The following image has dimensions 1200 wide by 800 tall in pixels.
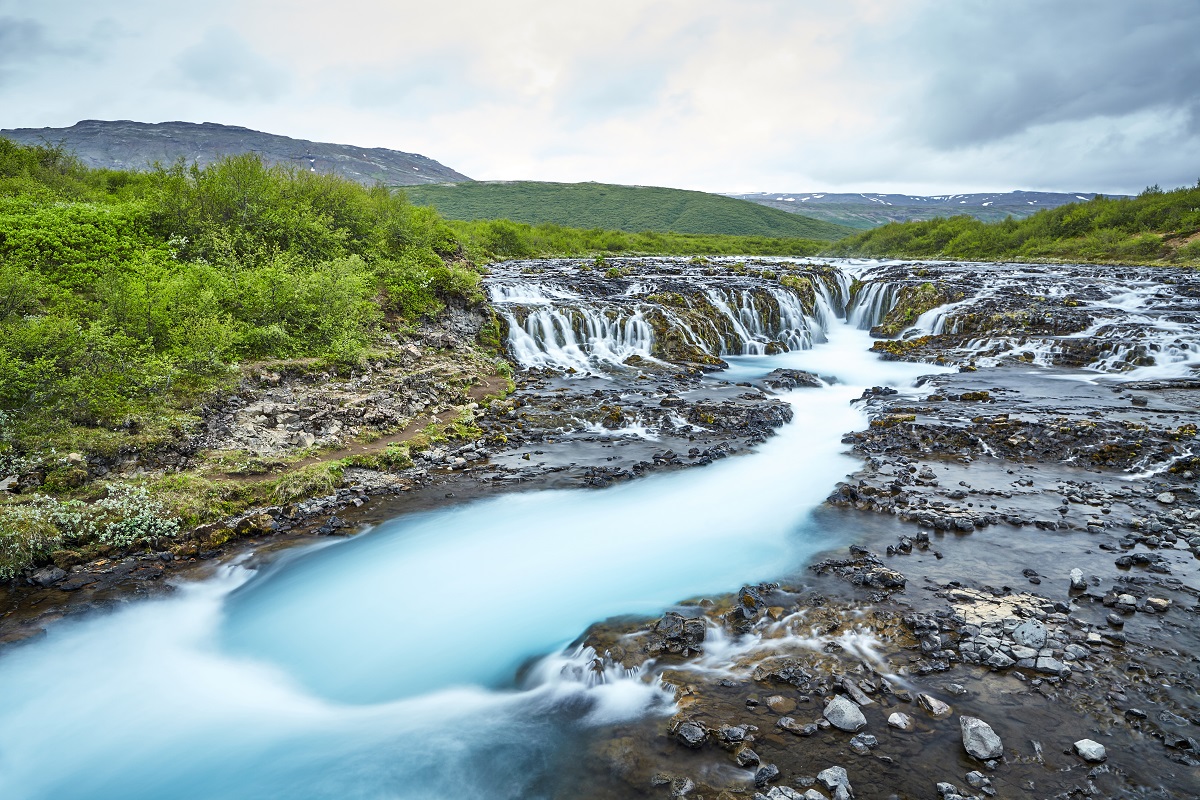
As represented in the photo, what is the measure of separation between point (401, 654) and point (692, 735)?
456 centimetres

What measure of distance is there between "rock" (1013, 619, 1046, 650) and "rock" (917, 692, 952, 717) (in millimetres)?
1751

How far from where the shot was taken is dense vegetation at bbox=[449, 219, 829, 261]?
5131 centimetres

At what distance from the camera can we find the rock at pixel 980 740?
5391 millimetres

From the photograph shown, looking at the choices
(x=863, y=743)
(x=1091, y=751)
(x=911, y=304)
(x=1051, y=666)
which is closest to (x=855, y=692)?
(x=863, y=743)

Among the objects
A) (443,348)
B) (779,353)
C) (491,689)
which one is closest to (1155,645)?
(491,689)

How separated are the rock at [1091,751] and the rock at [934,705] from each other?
1059mm

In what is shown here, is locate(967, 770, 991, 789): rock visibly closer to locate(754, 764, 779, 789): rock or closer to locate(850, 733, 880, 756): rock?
locate(850, 733, 880, 756): rock

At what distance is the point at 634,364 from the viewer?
24000mm

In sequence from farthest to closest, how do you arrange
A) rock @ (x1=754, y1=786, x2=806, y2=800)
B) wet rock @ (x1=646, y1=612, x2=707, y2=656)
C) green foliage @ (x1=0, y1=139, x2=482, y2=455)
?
green foliage @ (x1=0, y1=139, x2=482, y2=455) → wet rock @ (x1=646, y1=612, x2=707, y2=656) → rock @ (x1=754, y1=786, x2=806, y2=800)

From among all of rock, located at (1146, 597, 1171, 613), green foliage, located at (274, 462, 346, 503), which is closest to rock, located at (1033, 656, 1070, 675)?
rock, located at (1146, 597, 1171, 613)

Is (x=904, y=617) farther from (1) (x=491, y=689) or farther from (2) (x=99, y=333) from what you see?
(2) (x=99, y=333)

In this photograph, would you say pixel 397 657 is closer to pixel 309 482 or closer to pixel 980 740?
pixel 309 482

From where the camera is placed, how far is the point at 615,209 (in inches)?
6289

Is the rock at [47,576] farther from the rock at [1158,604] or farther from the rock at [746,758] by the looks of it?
the rock at [1158,604]
